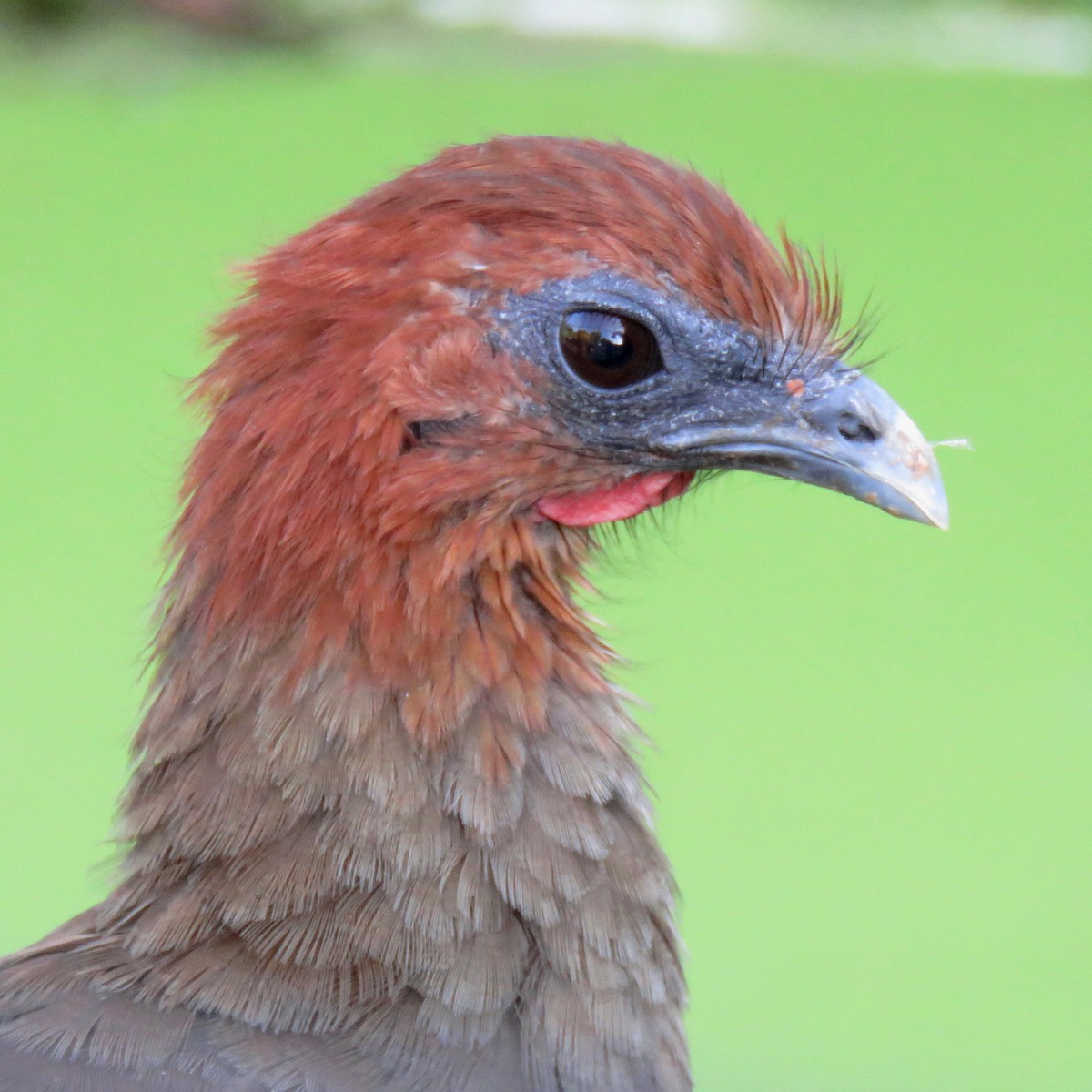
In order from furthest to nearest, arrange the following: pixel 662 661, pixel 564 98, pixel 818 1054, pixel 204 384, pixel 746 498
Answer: pixel 564 98
pixel 746 498
pixel 662 661
pixel 818 1054
pixel 204 384

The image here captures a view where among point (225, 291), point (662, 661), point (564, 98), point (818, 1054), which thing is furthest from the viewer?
point (564, 98)

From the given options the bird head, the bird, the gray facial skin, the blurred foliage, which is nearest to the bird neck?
the bird

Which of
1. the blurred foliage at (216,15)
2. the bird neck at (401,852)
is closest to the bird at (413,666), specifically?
the bird neck at (401,852)

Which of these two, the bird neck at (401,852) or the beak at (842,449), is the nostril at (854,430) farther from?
the bird neck at (401,852)

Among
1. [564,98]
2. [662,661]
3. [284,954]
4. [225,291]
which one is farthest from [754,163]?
[284,954]

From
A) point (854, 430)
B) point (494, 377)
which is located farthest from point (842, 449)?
point (494, 377)

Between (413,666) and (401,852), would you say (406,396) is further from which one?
(401,852)

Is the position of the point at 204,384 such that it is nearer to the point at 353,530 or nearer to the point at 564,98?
the point at 353,530
